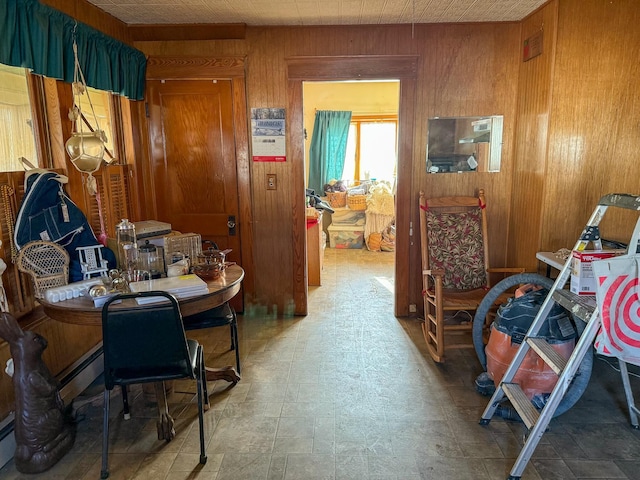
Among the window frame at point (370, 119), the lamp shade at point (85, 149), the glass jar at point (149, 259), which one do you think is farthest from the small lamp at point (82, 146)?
the window frame at point (370, 119)

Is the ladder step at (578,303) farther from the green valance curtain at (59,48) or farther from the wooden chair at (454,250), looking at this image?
the green valance curtain at (59,48)

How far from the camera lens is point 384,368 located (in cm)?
299

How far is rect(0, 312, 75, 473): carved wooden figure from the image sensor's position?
2000 mm

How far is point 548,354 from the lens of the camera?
6.73ft

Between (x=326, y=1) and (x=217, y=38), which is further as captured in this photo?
(x=217, y=38)

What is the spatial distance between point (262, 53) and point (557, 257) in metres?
2.71

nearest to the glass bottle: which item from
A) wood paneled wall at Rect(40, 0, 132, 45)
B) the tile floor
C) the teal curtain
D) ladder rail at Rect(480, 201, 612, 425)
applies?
the tile floor

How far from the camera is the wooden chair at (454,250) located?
3.39m

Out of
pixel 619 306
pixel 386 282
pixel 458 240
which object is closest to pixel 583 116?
pixel 458 240

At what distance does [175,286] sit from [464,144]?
8.61 feet

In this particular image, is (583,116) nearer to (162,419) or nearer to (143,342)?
(143,342)

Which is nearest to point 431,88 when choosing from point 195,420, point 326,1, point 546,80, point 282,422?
point 546,80

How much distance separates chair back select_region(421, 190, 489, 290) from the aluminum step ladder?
1160mm

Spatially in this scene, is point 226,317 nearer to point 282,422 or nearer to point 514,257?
point 282,422
